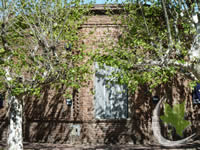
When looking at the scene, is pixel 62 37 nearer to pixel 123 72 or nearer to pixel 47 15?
pixel 47 15

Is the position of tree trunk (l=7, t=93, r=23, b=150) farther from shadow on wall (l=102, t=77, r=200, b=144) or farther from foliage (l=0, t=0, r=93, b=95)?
shadow on wall (l=102, t=77, r=200, b=144)

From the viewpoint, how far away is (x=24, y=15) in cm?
1120

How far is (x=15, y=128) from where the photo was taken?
10.6 m

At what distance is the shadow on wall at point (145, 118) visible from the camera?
1494 centimetres

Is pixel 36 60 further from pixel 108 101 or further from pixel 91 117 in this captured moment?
pixel 108 101

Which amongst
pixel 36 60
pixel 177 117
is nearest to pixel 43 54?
pixel 36 60

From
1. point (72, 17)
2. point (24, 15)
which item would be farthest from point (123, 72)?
point (24, 15)

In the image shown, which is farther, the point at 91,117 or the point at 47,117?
the point at 47,117

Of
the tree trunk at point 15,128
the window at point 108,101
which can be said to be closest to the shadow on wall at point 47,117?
the window at point 108,101

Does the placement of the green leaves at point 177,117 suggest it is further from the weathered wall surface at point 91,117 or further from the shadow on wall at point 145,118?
the weathered wall surface at point 91,117

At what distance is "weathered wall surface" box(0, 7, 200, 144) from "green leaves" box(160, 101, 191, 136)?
0.38 meters

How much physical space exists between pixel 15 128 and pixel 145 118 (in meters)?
7.90

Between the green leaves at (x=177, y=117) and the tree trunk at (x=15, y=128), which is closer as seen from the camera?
the tree trunk at (x=15, y=128)

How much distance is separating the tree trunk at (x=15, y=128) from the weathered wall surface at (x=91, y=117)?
503 cm
